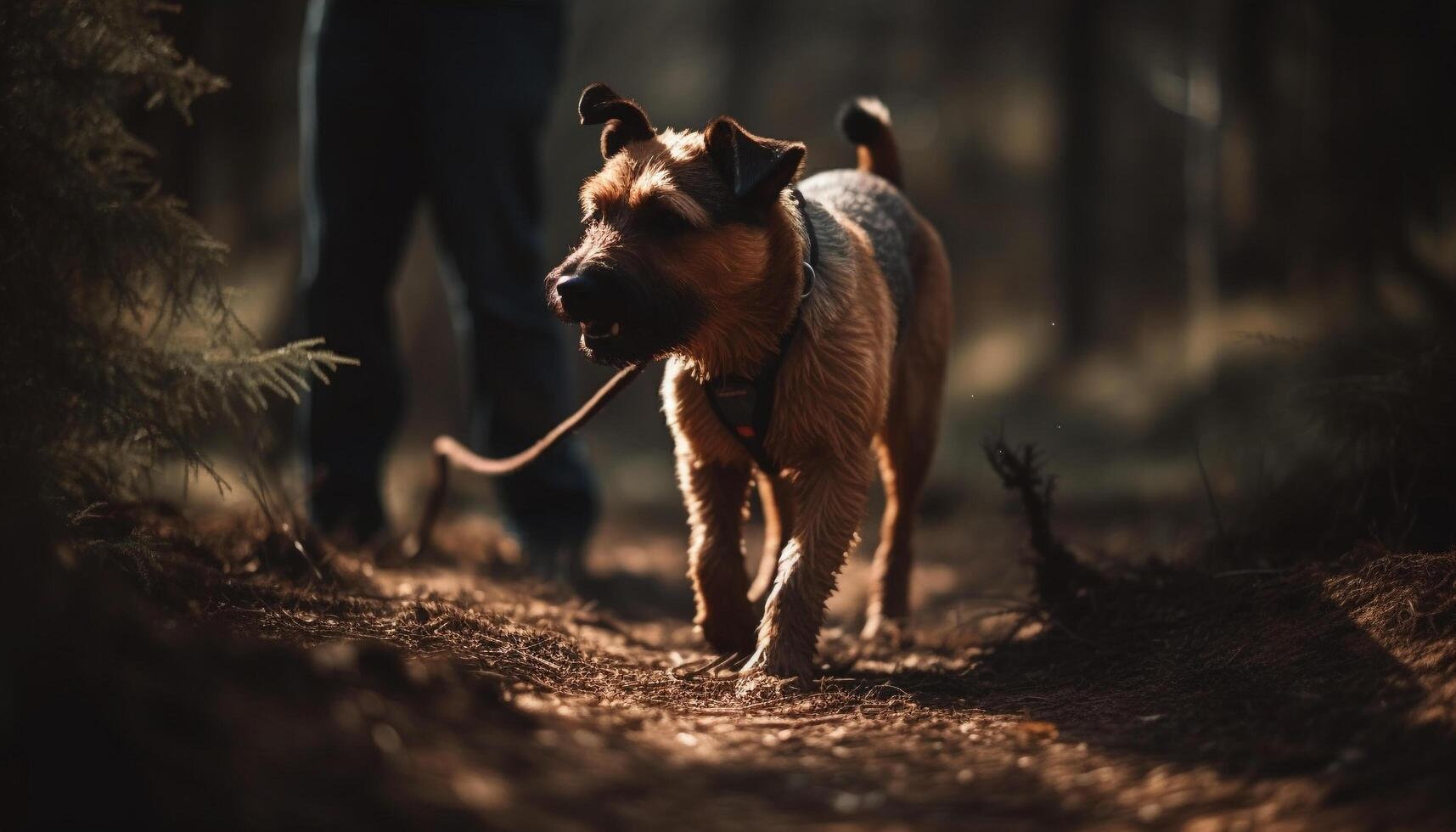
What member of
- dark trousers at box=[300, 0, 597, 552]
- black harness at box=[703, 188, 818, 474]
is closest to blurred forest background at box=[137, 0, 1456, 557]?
dark trousers at box=[300, 0, 597, 552]

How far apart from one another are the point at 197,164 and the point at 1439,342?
1036 cm

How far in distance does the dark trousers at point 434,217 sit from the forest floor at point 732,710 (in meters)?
1.01

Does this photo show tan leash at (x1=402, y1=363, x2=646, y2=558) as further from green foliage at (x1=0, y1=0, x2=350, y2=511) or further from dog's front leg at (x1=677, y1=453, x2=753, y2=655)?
green foliage at (x1=0, y1=0, x2=350, y2=511)

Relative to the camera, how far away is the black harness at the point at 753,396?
13.3 feet

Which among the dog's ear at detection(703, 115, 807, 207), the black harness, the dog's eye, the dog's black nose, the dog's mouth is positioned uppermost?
the dog's ear at detection(703, 115, 807, 207)

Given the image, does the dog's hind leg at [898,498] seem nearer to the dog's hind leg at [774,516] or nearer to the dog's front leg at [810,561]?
the dog's hind leg at [774,516]

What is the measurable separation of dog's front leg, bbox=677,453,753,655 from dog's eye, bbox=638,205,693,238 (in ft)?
2.97

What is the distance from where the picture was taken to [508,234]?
5.62 metres

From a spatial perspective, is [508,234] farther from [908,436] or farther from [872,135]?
[908,436]

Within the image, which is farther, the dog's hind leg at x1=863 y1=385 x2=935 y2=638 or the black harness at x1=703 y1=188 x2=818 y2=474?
the dog's hind leg at x1=863 y1=385 x2=935 y2=638

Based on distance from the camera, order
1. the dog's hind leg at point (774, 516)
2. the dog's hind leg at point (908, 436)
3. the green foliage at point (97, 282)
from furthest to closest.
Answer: the dog's hind leg at point (908, 436) → the dog's hind leg at point (774, 516) → the green foliage at point (97, 282)

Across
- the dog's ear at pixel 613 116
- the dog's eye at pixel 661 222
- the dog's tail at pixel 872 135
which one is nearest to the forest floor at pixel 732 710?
the dog's eye at pixel 661 222

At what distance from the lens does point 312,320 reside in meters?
5.68

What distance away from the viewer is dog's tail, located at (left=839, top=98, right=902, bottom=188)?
5.41 metres
